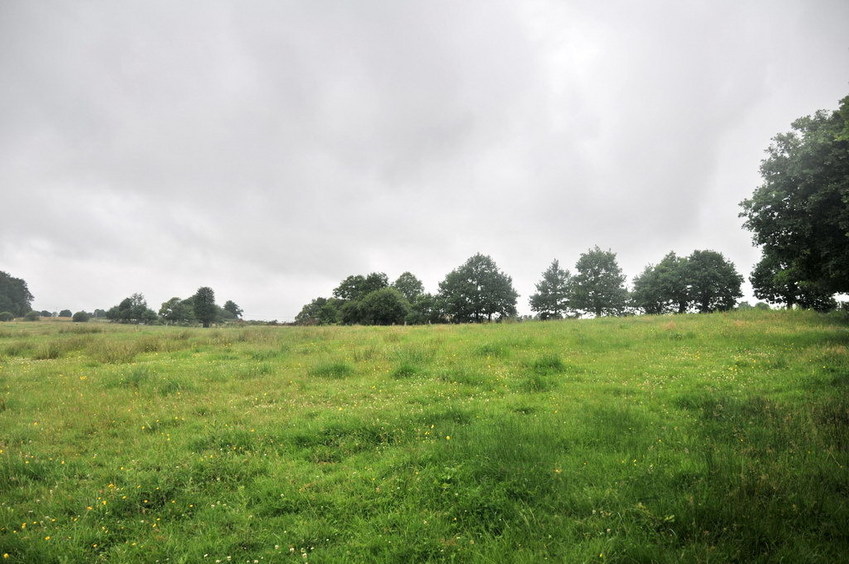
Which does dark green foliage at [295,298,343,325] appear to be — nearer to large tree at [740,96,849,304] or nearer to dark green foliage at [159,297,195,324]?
dark green foliage at [159,297,195,324]

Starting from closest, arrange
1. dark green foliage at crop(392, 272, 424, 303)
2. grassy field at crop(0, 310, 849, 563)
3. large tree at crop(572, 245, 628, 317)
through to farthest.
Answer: grassy field at crop(0, 310, 849, 563), large tree at crop(572, 245, 628, 317), dark green foliage at crop(392, 272, 424, 303)

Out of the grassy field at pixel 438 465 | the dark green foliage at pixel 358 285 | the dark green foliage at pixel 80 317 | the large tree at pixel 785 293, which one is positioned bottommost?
the grassy field at pixel 438 465

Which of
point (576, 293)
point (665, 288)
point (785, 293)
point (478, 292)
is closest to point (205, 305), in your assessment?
point (478, 292)

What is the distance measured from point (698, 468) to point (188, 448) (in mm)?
9097

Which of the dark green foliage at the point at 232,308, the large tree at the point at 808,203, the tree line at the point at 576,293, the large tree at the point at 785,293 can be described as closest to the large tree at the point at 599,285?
the tree line at the point at 576,293

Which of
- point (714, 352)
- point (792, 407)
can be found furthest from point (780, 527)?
point (714, 352)

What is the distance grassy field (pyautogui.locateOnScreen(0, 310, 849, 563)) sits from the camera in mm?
4387

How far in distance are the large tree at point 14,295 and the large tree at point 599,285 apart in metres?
169

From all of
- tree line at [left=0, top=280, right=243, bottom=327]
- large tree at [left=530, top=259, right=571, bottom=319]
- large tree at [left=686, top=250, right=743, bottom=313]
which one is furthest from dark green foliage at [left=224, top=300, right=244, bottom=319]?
large tree at [left=686, top=250, right=743, bottom=313]

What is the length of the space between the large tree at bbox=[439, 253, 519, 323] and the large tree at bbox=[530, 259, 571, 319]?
7.30 m

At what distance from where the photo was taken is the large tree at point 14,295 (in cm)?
11721

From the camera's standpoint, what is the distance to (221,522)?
16.7 feet

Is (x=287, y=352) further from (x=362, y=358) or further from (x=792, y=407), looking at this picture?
(x=792, y=407)

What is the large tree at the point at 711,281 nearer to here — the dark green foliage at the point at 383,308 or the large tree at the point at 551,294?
the large tree at the point at 551,294
